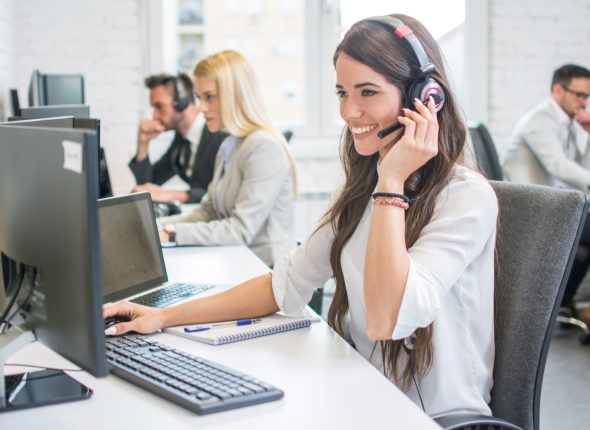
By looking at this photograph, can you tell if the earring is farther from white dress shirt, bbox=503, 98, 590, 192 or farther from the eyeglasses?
the eyeglasses

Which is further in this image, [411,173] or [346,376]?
[411,173]

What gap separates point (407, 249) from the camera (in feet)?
4.22

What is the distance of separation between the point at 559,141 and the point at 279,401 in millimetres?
2953

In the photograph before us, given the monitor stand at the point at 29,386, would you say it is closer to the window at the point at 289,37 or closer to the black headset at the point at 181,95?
the black headset at the point at 181,95

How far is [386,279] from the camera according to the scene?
117 cm

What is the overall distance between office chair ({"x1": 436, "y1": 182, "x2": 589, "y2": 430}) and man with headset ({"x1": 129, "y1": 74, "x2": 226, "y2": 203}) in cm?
216

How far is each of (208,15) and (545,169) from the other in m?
1.86

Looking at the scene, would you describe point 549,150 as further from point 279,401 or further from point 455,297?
point 279,401

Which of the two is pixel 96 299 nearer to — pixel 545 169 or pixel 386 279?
pixel 386 279

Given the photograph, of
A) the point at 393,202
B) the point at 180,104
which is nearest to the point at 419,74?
the point at 393,202

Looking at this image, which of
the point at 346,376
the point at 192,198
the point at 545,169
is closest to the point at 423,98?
→ the point at 346,376

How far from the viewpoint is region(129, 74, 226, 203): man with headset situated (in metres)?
3.44

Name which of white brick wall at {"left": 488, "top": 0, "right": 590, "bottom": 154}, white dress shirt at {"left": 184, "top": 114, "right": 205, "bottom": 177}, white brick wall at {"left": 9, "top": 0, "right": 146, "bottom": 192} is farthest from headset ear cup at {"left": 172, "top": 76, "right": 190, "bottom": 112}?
white brick wall at {"left": 488, "top": 0, "right": 590, "bottom": 154}

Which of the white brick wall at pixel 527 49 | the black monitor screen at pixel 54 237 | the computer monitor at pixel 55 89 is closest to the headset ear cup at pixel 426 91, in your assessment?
the black monitor screen at pixel 54 237
